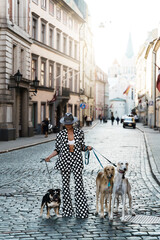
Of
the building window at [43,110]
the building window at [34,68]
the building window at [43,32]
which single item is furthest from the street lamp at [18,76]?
the building window at [43,32]

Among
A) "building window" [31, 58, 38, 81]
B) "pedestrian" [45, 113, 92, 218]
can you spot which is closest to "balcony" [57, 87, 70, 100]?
"building window" [31, 58, 38, 81]

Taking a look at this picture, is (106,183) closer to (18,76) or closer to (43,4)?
(18,76)

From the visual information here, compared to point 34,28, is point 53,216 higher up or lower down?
lower down

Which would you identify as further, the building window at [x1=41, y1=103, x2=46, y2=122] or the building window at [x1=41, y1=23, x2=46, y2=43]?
the building window at [x1=41, y1=103, x2=46, y2=122]

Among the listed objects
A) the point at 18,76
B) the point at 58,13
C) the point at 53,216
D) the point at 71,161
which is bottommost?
the point at 53,216

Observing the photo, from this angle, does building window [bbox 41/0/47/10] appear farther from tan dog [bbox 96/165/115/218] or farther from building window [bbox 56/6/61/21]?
tan dog [bbox 96/165/115/218]

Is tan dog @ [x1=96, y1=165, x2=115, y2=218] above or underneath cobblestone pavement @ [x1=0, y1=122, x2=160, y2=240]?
above

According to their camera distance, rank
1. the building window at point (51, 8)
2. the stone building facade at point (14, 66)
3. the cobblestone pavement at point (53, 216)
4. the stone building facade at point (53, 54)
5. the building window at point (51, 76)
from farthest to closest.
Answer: the building window at point (51, 76) → the building window at point (51, 8) → the stone building facade at point (53, 54) → the stone building facade at point (14, 66) → the cobblestone pavement at point (53, 216)

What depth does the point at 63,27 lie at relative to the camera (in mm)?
44125

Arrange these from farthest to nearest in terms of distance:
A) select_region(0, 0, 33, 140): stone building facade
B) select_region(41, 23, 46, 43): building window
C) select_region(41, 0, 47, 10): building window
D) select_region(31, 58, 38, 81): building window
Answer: select_region(41, 23, 46, 43): building window < select_region(41, 0, 47, 10): building window < select_region(31, 58, 38, 81): building window < select_region(0, 0, 33, 140): stone building facade

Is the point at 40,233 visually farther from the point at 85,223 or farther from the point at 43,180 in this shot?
the point at 43,180

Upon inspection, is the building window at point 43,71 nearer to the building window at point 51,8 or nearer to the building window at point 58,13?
the building window at point 51,8

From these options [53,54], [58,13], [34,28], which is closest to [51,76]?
[53,54]

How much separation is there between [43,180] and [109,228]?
4973 mm
